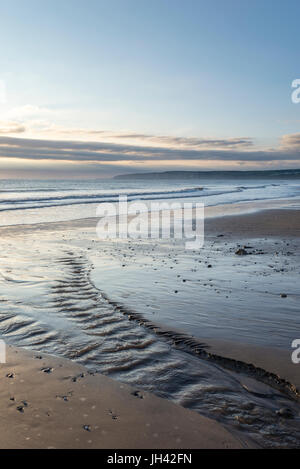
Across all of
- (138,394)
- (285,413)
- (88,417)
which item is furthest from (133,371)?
(285,413)

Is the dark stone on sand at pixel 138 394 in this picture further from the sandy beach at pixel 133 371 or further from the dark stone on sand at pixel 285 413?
the dark stone on sand at pixel 285 413

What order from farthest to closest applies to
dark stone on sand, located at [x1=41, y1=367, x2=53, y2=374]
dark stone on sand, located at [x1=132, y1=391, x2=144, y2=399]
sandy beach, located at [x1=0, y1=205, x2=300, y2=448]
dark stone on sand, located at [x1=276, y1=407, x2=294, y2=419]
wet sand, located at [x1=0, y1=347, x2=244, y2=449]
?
dark stone on sand, located at [x1=41, y1=367, x2=53, y2=374]
dark stone on sand, located at [x1=132, y1=391, x2=144, y2=399]
dark stone on sand, located at [x1=276, y1=407, x2=294, y2=419]
sandy beach, located at [x1=0, y1=205, x2=300, y2=448]
wet sand, located at [x1=0, y1=347, x2=244, y2=449]

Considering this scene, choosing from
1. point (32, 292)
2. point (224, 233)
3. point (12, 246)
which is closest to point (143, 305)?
point (32, 292)

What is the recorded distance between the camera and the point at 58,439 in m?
3.02

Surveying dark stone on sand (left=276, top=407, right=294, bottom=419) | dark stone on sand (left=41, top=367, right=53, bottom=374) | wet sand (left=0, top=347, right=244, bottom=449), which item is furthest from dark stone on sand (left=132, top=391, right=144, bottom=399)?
dark stone on sand (left=276, top=407, right=294, bottom=419)

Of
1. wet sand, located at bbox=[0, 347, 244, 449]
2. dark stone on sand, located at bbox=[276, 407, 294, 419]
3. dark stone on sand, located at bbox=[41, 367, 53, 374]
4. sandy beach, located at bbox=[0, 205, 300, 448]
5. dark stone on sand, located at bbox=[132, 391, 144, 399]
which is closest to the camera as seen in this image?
wet sand, located at bbox=[0, 347, 244, 449]

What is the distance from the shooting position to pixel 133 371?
418 cm

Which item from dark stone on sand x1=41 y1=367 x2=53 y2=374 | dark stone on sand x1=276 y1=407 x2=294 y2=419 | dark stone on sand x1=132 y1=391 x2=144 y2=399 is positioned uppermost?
dark stone on sand x1=41 y1=367 x2=53 y2=374

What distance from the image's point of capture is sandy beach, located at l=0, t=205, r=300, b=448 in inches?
124

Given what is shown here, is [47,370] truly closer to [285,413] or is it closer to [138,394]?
[138,394]

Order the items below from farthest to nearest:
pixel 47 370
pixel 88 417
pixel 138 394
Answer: pixel 47 370, pixel 138 394, pixel 88 417

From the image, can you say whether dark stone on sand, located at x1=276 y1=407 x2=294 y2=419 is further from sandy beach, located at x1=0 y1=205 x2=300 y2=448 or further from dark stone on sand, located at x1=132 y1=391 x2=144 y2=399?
dark stone on sand, located at x1=132 y1=391 x2=144 y2=399

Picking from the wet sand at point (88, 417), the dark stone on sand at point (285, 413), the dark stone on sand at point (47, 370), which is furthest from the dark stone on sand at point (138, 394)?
Result: the dark stone on sand at point (285, 413)

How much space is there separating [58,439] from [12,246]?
9.79 metres
